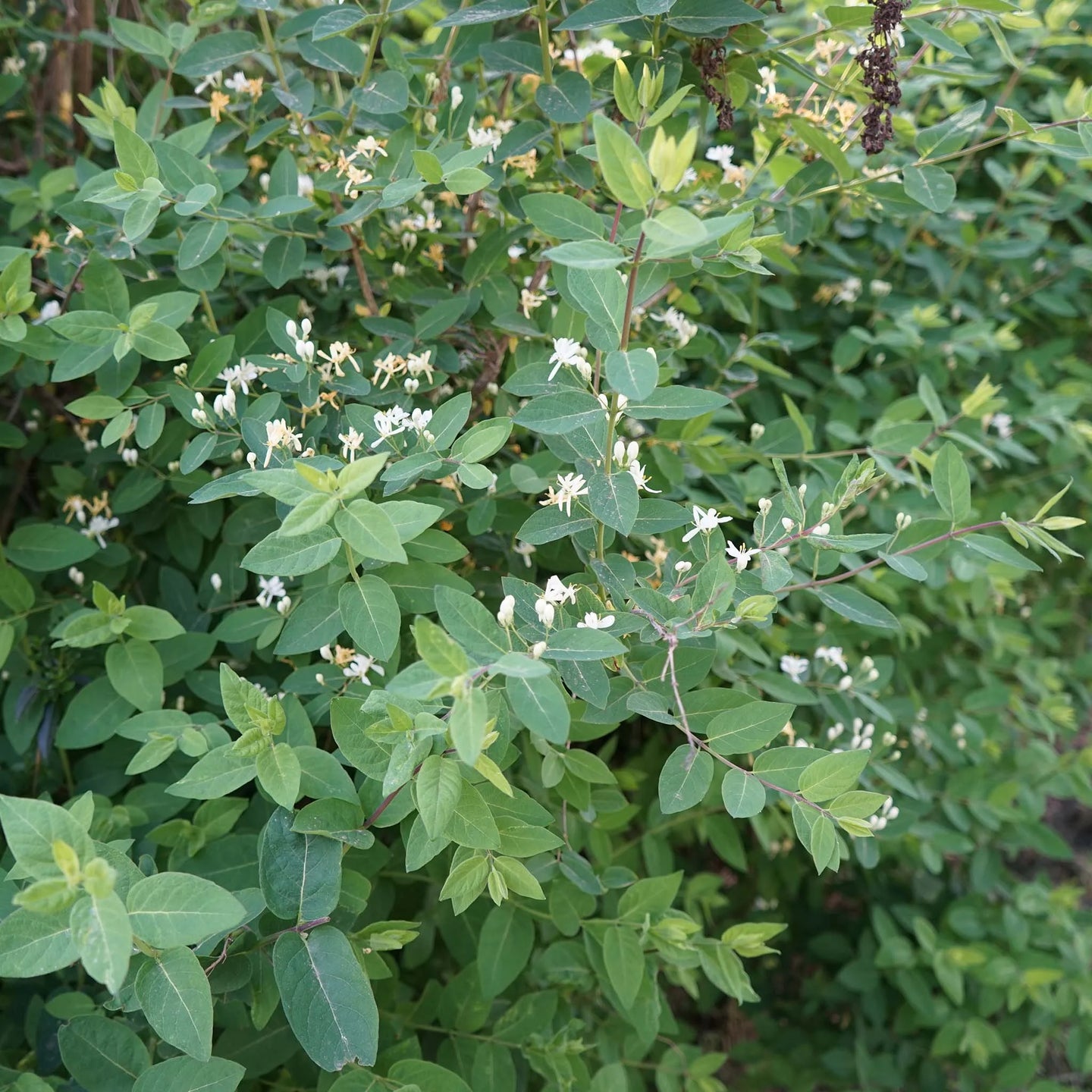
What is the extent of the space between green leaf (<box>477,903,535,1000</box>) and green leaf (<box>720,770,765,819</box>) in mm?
444

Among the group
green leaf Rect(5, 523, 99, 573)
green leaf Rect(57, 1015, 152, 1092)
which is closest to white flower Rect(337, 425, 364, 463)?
green leaf Rect(5, 523, 99, 573)

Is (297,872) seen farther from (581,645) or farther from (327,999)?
(581,645)

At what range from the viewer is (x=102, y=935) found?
825 millimetres

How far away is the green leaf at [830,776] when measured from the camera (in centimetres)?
101

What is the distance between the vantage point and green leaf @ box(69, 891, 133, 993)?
0.80m

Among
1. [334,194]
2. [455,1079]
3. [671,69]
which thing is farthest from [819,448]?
[455,1079]

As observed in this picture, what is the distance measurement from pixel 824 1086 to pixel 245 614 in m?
2.11

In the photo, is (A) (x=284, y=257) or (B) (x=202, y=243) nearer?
(B) (x=202, y=243)

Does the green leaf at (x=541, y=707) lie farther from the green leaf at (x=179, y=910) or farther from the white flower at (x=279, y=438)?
the white flower at (x=279, y=438)

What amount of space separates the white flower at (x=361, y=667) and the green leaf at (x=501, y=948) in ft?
1.21

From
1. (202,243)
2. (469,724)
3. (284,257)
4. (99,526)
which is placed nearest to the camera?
(469,724)

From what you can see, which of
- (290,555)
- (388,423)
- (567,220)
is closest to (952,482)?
(567,220)

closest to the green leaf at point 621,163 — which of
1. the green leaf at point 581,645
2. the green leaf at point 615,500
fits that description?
the green leaf at point 615,500

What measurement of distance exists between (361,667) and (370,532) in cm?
33
